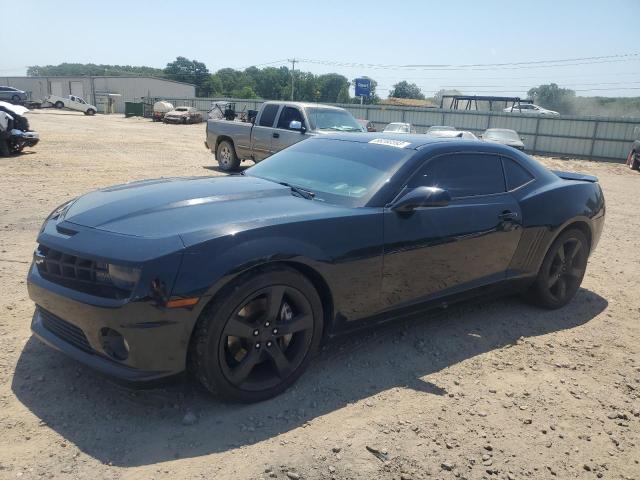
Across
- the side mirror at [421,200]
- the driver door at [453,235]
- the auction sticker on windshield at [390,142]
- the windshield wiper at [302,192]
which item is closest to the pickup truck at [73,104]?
the auction sticker on windshield at [390,142]

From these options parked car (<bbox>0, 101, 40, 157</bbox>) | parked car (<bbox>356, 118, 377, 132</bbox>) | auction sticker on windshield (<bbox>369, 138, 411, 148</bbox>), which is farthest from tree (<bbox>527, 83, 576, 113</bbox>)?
auction sticker on windshield (<bbox>369, 138, 411, 148</bbox>)

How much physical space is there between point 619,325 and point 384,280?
2593mm

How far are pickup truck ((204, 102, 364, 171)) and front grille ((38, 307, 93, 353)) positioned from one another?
24.8ft

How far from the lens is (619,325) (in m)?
4.63

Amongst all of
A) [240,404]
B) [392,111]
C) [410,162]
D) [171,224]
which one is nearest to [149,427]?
[240,404]

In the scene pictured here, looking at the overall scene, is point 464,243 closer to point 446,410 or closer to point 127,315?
point 446,410

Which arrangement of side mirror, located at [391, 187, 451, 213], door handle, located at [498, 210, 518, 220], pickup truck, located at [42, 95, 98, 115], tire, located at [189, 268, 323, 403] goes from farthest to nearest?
1. pickup truck, located at [42, 95, 98, 115]
2. door handle, located at [498, 210, 518, 220]
3. side mirror, located at [391, 187, 451, 213]
4. tire, located at [189, 268, 323, 403]

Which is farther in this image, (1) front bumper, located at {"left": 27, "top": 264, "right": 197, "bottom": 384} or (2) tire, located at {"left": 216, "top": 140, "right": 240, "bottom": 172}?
(2) tire, located at {"left": 216, "top": 140, "right": 240, "bottom": 172}

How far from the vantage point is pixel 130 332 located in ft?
8.46

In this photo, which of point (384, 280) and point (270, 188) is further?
point (270, 188)

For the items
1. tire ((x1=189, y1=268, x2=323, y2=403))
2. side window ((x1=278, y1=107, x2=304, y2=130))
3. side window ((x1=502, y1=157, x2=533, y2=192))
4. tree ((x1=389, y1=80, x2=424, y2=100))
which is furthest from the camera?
tree ((x1=389, y1=80, x2=424, y2=100))

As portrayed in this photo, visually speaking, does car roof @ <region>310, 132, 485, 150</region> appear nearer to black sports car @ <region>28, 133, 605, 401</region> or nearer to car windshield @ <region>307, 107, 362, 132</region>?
black sports car @ <region>28, 133, 605, 401</region>

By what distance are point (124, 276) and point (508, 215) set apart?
299 centimetres

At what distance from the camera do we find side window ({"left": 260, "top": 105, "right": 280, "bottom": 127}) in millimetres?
11609
